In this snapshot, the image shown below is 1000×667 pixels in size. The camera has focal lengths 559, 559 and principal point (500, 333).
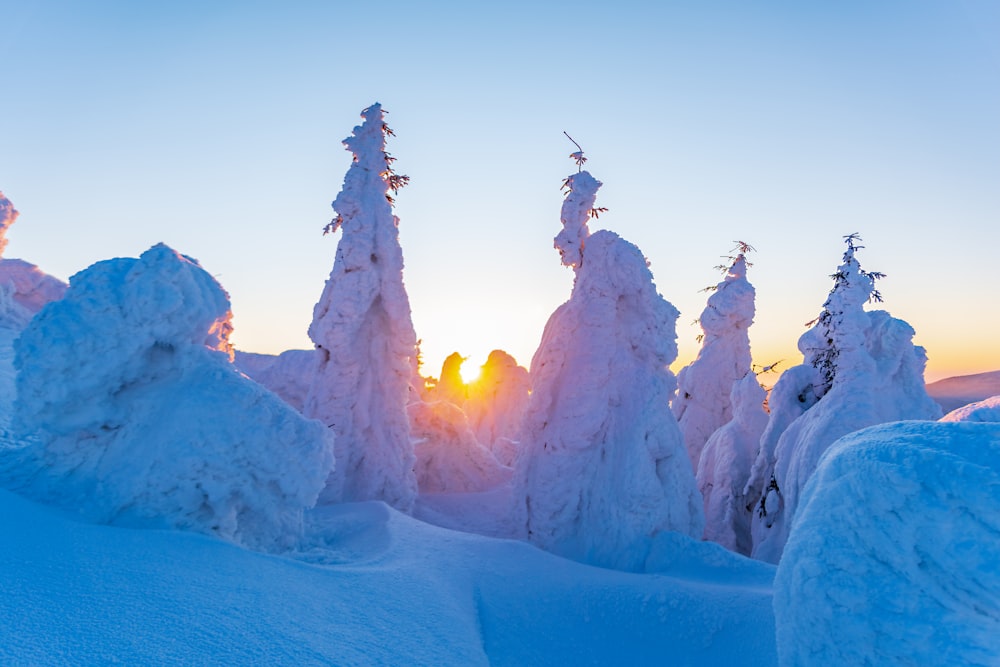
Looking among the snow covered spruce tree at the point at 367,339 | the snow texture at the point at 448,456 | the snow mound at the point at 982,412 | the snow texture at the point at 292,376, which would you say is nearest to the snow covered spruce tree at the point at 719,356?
the snow texture at the point at 448,456

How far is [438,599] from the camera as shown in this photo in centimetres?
606

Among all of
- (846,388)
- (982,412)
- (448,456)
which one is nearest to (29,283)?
(448,456)

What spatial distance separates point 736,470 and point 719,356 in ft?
15.2

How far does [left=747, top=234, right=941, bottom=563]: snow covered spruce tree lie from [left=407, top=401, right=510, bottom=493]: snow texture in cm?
860

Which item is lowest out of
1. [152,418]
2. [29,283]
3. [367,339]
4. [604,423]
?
[152,418]

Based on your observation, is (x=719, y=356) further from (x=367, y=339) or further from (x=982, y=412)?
(x=982, y=412)

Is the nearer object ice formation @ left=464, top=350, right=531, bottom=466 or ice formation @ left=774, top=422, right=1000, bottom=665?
ice formation @ left=774, top=422, right=1000, bottom=665

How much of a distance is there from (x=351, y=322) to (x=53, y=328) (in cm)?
764

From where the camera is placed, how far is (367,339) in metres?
14.4

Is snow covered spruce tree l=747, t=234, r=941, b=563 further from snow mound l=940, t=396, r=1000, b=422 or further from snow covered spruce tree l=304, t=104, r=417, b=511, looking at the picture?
snow covered spruce tree l=304, t=104, r=417, b=511

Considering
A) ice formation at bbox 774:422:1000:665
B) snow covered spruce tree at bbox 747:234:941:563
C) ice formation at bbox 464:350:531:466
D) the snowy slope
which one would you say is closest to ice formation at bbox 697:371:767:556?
snow covered spruce tree at bbox 747:234:941:563

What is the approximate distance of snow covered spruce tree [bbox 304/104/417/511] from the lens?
13.6 metres

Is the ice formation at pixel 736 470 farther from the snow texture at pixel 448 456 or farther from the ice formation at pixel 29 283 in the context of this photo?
the ice formation at pixel 29 283

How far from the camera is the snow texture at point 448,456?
1830cm
